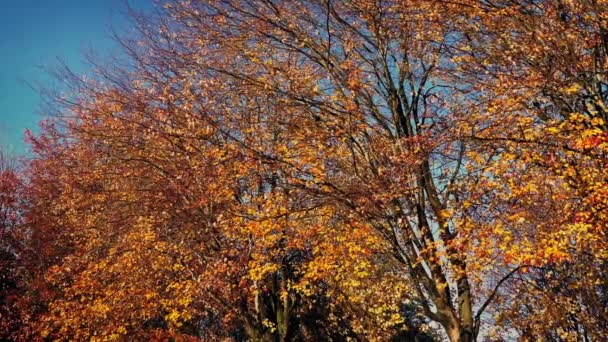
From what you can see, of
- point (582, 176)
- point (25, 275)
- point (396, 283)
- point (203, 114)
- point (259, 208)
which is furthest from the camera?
point (25, 275)

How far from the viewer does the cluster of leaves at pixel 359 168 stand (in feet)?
31.6

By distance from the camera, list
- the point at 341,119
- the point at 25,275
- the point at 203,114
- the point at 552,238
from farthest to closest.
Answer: the point at 25,275, the point at 203,114, the point at 341,119, the point at 552,238

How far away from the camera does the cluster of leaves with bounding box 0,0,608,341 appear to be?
962 centimetres

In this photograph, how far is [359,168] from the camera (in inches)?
482

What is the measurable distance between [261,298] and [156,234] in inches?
203

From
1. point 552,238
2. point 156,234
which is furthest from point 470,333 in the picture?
point 156,234

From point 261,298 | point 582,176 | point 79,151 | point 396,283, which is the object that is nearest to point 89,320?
point 261,298

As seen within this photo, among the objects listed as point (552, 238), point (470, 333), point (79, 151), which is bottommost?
point (470, 333)

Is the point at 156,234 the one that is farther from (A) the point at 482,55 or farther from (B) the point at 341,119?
(A) the point at 482,55

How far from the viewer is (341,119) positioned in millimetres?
11828

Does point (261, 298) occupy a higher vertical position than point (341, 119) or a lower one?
lower

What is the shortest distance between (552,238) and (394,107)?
213 inches

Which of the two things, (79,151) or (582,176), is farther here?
(79,151)

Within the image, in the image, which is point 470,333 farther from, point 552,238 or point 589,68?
point 589,68
